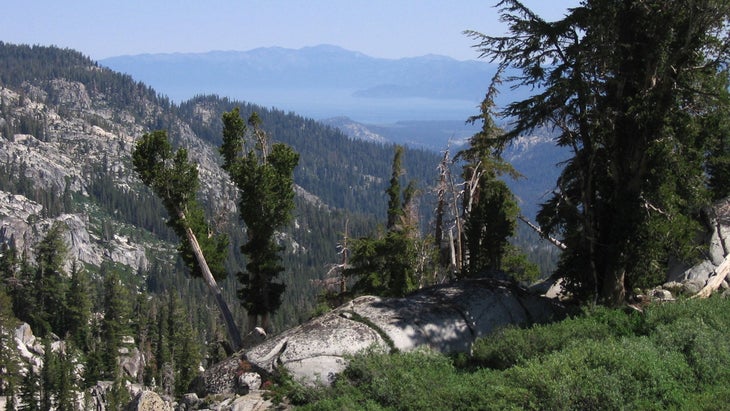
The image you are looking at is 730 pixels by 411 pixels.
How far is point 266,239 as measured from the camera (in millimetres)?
28719

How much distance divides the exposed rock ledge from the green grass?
1.26 m

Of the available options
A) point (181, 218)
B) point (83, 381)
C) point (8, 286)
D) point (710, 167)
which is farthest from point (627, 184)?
point (8, 286)

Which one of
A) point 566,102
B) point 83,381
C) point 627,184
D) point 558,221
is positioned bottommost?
point 83,381

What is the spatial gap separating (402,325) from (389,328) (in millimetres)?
409

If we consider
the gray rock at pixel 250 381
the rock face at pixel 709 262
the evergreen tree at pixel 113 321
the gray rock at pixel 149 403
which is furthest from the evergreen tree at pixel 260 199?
the evergreen tree at pixel 113 321

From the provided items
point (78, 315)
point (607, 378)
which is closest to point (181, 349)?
point (78, 315)

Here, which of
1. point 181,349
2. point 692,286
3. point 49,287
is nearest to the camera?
point 692,286

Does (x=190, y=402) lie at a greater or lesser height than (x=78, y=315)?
greater

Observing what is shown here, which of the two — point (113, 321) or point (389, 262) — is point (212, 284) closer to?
point (389, 262)

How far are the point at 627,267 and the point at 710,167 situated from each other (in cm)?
1057

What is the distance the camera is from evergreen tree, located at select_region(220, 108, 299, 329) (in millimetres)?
27203

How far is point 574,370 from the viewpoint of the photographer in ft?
35.9

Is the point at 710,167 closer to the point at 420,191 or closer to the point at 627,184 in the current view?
the point at 627,184

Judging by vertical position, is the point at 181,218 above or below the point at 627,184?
below
